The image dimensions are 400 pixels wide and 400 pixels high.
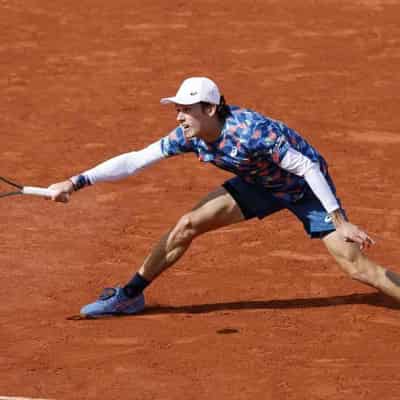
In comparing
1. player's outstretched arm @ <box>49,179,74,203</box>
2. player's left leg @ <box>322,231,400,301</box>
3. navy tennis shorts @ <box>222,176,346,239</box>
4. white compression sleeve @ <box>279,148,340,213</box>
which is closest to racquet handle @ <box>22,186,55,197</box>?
player's outstretched arm @ <box>49,179,74,203</box>

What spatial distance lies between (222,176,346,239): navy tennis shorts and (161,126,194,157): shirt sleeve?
1.89ft

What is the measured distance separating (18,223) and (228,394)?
160 inches

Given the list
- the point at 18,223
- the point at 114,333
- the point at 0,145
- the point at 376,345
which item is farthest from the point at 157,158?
the point at 0,145

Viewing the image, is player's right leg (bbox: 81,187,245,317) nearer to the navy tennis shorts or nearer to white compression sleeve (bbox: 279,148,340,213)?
the navy tennis shorts

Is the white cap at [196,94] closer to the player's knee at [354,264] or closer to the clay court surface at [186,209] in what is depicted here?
the player's knee at [354,264]

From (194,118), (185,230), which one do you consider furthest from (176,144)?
(185,230)

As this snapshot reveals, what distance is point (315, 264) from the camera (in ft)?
40.2

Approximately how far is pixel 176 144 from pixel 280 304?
1.80m

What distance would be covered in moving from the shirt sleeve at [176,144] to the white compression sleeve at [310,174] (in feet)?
2.51

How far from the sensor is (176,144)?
411 inches

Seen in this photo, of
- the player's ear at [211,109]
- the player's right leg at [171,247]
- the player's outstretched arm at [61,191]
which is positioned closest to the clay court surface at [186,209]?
the player's right leg at [171,247]

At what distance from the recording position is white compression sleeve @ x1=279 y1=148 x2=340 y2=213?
10.1 metres

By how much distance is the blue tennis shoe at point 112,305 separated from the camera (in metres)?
11.1

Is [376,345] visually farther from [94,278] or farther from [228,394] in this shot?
[94,278]
